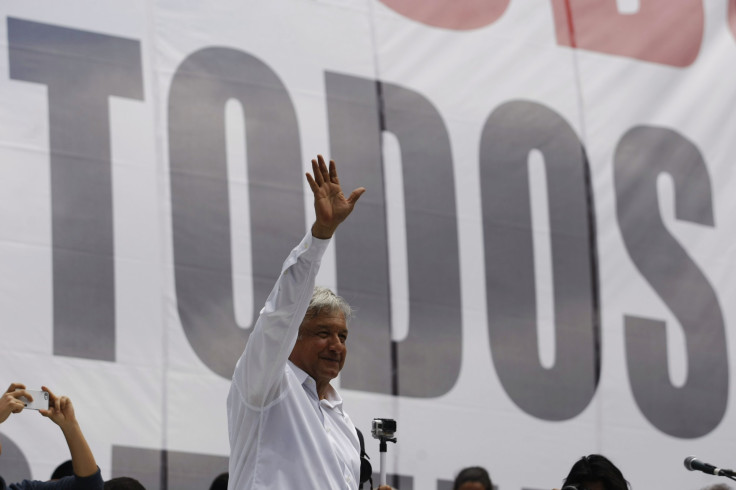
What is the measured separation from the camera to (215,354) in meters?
4.43

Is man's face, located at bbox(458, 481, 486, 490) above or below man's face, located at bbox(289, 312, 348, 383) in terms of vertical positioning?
below

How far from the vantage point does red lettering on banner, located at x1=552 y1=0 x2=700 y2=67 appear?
5.54 metres

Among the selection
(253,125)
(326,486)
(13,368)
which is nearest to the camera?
(326,486)

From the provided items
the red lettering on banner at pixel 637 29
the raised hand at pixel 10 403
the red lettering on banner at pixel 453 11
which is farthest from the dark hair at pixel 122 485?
the red lettering on banner at pixel 637 29

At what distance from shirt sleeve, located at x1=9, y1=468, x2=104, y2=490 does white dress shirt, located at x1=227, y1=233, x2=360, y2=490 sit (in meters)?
0.79

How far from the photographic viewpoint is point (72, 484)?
3004 mm

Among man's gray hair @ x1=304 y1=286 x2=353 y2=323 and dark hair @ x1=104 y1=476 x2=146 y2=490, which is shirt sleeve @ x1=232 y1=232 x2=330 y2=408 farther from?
dark hair @ x1=104 y1=476 x2=146 y2=490

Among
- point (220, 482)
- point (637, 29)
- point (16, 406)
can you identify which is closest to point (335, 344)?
point (16, 406)

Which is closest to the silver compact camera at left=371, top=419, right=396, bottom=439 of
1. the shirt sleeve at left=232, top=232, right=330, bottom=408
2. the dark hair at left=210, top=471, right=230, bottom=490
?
the shirt sleeve at left=232, top=232, right=330, bottom=408

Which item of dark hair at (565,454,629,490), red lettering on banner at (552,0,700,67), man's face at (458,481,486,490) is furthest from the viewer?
red lettering on banner at (552,0,700,67)

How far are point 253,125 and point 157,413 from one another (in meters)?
1.22

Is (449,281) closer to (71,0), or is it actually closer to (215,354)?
(215,354)

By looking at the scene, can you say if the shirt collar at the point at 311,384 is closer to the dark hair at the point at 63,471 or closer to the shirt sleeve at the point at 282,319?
the shirt sleeve at the point at 282,319

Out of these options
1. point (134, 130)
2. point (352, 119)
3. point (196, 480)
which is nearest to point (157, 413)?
point (196, 480)
